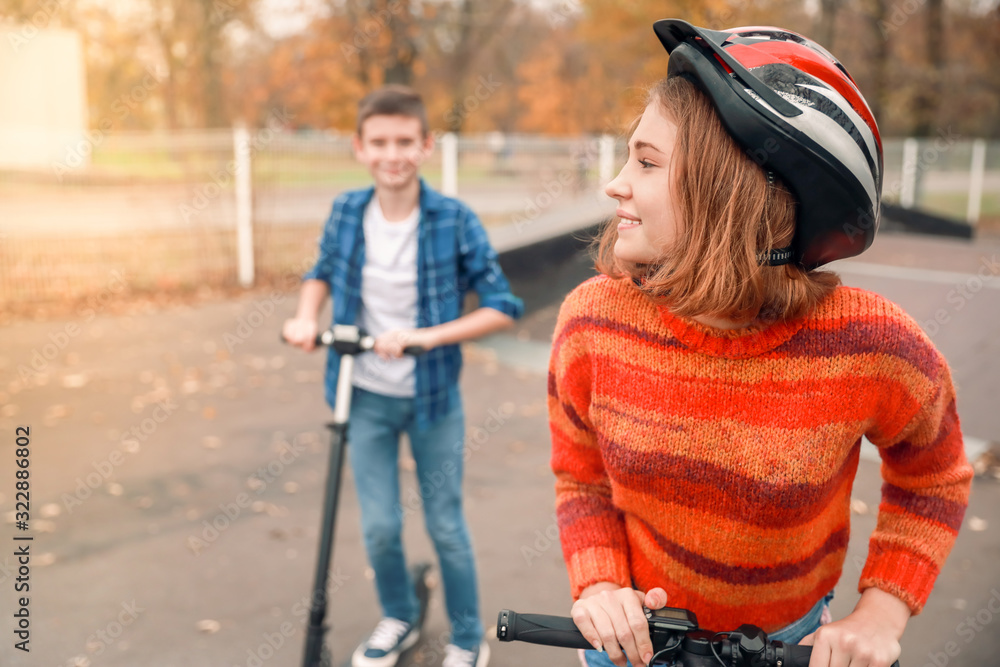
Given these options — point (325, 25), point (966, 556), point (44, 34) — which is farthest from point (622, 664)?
point (325, 25)

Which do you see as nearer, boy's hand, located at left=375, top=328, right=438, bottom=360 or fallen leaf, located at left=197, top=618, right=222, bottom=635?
boy's hand, located at left=375, top=328, right=438, bottom=360

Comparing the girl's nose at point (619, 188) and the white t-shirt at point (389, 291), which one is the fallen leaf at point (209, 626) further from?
the girl's nose at point (619, 188)

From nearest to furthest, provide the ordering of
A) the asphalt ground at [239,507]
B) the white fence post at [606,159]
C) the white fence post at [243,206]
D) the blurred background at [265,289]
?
the asphalt ground at [239,507], the blurred background at [265,289], the white fence post at [243,206], the white fence post at [606,159]

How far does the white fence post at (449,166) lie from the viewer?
11664mm

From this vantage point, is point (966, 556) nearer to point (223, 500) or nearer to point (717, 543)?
point (717, 543)

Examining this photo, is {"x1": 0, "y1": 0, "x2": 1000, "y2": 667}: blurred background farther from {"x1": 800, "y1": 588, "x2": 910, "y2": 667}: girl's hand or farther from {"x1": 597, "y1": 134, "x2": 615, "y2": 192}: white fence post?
{"x1": 800, "y1": 588, "x2": 910, "y2": 667}: girl's hand

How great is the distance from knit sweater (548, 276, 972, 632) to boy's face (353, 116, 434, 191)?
160 cm

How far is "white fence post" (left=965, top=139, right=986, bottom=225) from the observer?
815 inches

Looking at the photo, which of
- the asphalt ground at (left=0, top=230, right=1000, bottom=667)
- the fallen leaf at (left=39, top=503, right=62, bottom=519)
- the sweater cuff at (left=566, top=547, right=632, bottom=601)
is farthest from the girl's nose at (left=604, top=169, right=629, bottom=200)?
the fallen leaf at (left=39, top=503, right=62, bottom=519)

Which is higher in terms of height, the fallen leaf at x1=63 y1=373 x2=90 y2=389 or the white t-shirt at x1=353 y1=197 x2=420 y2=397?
the white t-shirt at x1=353 y1=197 x2=420 y2=397

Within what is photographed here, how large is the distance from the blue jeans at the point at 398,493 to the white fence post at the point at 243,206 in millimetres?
9046

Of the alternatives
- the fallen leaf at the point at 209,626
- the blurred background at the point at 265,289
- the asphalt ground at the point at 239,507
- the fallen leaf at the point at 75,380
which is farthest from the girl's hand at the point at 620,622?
the fallen leaf at the point at 75,380

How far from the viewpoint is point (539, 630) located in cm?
137

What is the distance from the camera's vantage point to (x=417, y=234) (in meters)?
3.08
